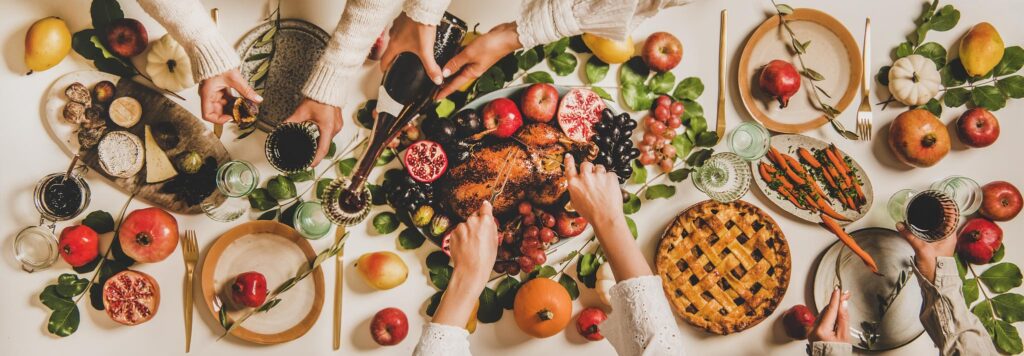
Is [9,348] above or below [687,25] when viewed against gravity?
below

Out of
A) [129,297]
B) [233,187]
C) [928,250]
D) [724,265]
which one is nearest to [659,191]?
[724,265]

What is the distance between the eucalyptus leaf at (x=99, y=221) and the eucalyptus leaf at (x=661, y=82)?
1604mm

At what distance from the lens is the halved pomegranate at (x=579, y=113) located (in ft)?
4.95

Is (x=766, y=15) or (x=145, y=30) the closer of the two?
(x=145, y=30)

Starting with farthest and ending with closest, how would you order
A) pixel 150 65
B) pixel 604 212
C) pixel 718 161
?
pixel 718 161 < pixel 150 65 < pixel 604 212

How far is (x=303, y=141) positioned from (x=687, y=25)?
1169 millimetres

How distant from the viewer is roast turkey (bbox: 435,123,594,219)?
150 centimetres

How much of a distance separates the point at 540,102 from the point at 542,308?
57 centimetres

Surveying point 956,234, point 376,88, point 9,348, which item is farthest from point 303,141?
point 956,234

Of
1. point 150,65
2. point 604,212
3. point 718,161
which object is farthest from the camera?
point 718,161

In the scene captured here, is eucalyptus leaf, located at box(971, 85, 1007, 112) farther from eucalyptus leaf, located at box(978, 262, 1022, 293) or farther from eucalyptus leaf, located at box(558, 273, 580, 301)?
eucalyptus leaf, located at box(558, 273, 580, 301)

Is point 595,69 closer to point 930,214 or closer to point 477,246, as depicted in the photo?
point 477,246

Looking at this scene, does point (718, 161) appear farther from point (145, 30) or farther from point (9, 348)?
point (9, 348)

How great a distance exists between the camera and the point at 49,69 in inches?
59.3
